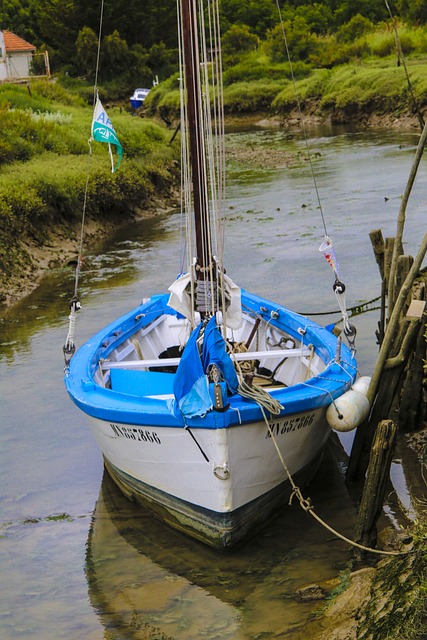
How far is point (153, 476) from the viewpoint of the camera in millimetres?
9281

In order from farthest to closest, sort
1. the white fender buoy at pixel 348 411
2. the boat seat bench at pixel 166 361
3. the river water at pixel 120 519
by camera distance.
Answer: the boat seat bench at pixel 166 361
the white fender buoy at pixel 348 411
the river water at pixel 120 519

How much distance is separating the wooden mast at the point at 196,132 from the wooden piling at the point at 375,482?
266 centimetres

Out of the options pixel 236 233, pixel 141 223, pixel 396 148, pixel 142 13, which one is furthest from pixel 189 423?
pixel 142 13

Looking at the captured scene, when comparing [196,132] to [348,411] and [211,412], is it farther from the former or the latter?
[348,411]

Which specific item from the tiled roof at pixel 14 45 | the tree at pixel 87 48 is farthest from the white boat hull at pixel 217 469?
the tree at pixel 87 48

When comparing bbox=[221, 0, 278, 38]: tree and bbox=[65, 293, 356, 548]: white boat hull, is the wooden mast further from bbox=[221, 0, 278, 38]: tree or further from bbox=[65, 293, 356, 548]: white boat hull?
bbox=[221, 0, 278, 38]: tree

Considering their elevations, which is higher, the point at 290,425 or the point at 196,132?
the point at 196,132

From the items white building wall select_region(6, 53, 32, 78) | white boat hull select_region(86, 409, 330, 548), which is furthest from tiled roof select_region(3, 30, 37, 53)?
white boat hull select_region(86, 409, 330, 548)

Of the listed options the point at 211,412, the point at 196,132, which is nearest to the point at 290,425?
the point at 211,412

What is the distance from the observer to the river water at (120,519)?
799 centimetres

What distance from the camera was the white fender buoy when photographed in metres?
8.95

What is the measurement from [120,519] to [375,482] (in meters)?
3.16

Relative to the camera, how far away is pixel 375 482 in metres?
7.96

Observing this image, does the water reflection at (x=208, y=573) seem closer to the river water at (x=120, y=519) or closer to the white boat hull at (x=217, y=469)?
the river water at (x=120, y=519)
